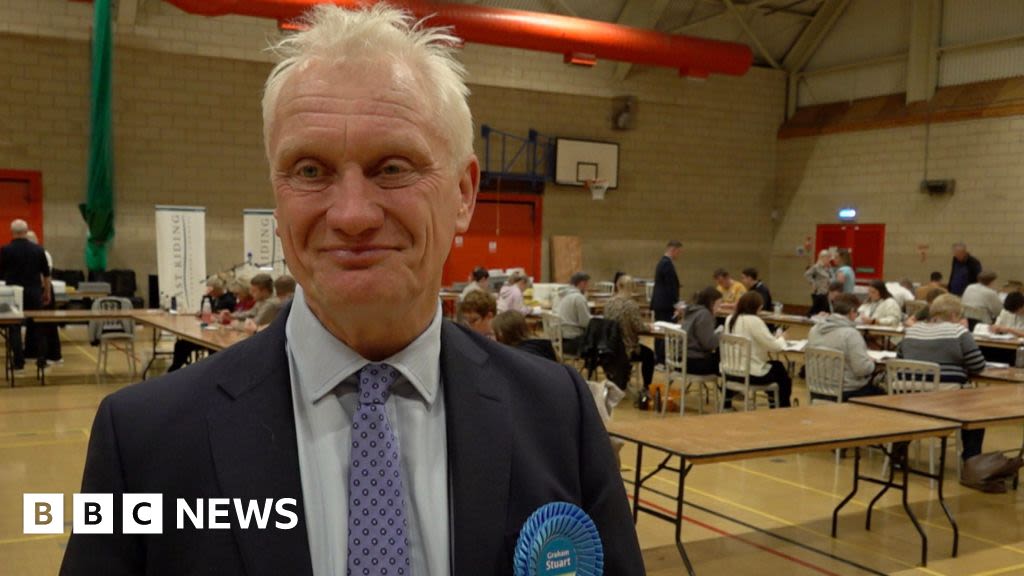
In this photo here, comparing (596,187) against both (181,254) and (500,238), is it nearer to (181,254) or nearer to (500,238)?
(500,238)

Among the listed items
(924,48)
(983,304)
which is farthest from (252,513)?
(924,48)

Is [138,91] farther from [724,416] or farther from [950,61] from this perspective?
[950,61]

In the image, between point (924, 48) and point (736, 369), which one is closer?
point (736, 369)

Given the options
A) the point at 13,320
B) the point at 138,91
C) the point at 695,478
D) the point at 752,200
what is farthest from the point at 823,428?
the point at 752,200

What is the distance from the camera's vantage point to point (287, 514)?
862 millimetres

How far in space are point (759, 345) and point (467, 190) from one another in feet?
21.0

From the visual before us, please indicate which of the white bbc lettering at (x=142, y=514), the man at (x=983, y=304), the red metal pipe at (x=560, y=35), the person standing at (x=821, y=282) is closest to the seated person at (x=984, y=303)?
the man at (x=983, y=304)

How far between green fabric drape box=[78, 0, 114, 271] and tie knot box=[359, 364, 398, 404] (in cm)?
1177

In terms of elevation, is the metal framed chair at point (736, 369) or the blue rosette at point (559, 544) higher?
the blue rosette at point (559, 544)

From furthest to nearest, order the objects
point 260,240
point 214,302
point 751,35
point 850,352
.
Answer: point 751,35, point 260,240, point 214,302, point 850,352

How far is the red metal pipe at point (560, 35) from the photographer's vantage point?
10797 millimetres

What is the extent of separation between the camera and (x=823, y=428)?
3982 millimetres

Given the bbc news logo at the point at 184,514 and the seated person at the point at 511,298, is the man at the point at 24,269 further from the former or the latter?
the bbc news logo at the point at 184,514

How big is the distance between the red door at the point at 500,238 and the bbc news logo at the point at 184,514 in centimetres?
1382
